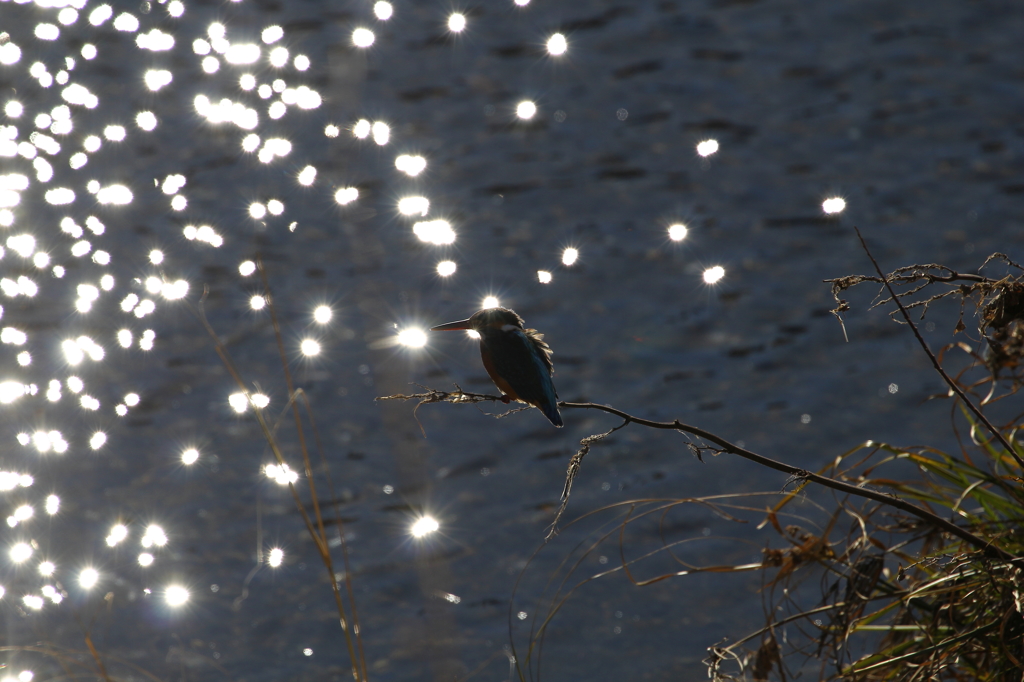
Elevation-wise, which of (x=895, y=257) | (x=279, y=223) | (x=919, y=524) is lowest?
(x=895, y=257)

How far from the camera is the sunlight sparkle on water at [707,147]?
8.96 meters

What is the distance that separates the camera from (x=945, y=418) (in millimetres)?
6809

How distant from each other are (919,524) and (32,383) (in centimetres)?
788

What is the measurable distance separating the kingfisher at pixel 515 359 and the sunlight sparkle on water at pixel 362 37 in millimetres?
8527

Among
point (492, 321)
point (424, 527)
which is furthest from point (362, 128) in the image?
point (492, 321)

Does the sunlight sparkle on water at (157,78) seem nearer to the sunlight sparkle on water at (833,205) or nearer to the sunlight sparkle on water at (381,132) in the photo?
the sunlight sparkle on water at (381,132)

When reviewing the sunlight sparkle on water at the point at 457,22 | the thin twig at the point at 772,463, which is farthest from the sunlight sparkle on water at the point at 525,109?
the thin twig at the point at 772,463

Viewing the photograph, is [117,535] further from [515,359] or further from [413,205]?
[515,359]

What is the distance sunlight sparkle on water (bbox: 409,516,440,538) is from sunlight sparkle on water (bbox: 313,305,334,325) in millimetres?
2474

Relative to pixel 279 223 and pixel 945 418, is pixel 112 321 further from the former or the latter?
pixel 945 418

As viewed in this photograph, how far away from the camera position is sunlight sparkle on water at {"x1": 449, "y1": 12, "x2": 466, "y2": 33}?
10.5 metres

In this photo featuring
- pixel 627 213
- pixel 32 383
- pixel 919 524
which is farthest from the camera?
pixel 627 213

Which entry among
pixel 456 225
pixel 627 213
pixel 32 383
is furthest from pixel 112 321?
pixel 627 213

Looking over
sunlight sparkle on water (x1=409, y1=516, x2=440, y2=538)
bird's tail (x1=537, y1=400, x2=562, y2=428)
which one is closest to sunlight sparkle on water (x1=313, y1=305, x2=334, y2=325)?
sunlight sparkle on water (x1=409, y1=516, x2=440, y2=538)
